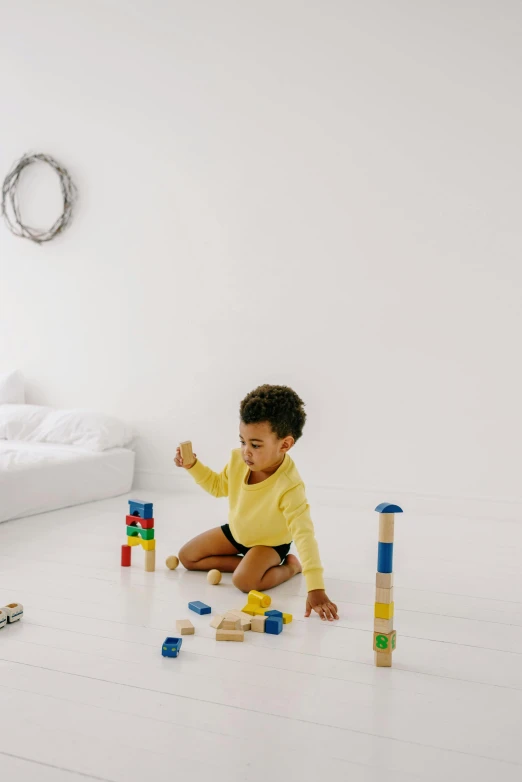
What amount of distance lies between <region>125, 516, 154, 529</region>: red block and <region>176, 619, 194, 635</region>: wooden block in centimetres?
52

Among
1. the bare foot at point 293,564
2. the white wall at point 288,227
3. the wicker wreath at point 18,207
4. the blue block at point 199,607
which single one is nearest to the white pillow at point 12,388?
the white wall at point 288,227

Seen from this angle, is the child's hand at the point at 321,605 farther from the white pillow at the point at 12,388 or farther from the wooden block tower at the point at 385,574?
the white pillow at the point at 12,388

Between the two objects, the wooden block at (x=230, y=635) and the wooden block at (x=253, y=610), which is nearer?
the wooden block at (x=230, y=635)

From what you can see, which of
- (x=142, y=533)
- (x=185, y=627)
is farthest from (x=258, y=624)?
(x=142, y=533)

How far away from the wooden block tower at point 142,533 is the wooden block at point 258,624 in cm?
54

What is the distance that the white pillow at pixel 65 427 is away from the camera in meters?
3.30

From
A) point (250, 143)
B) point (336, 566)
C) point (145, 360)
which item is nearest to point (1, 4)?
point (250, 143)

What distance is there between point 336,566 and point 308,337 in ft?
4.27

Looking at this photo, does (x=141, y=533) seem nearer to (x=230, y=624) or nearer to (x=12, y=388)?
(x=230, y=624)

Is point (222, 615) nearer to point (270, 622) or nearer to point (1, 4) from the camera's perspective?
point (270, 622)

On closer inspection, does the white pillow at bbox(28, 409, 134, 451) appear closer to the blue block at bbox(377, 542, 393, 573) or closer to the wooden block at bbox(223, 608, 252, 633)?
the wooden block at bbox(223, 608, 252, 633)

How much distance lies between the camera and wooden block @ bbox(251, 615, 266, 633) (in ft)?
5.26

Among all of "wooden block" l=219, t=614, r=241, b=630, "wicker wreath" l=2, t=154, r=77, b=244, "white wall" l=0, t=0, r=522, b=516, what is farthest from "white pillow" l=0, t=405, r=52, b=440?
"wooden block" l=219, t=614, r=241, b=630

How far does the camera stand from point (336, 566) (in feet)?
7.21
